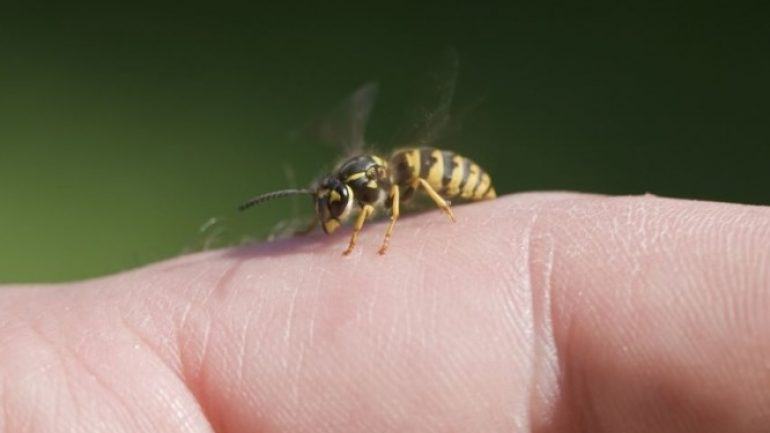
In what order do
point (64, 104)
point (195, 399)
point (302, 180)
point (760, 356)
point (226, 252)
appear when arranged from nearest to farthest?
1. point (760, 356)
2. point (195, 399)
3. point (226, 252)
4. point (302, 180)
5. point (64, 104)

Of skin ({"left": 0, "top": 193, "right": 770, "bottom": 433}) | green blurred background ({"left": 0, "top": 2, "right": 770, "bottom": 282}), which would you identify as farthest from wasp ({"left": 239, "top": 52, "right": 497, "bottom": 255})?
green blurred background ({"left": 0, "top": 2, "right": 770, "bottom": 282})

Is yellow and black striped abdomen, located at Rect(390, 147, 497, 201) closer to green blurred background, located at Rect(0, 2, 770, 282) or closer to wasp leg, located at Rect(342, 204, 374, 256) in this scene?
wasp leg, located at Rect(342, 204, 374, 256)

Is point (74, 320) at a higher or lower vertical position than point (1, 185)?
higher

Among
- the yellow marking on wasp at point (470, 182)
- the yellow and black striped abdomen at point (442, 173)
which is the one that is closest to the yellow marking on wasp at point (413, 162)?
the yellow and black striped abdomen at point (442, 173)

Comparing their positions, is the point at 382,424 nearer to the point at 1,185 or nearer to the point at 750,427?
the point at 750,427

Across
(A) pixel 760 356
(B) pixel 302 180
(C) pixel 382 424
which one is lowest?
(B) pixel 302 180

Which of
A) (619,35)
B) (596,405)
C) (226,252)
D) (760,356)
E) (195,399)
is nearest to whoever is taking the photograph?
(760,356)

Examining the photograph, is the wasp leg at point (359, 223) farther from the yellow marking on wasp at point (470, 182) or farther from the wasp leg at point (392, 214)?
the yellow marking on wasp at point (470, 182)

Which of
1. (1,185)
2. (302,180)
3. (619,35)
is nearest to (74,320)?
(302,180)
